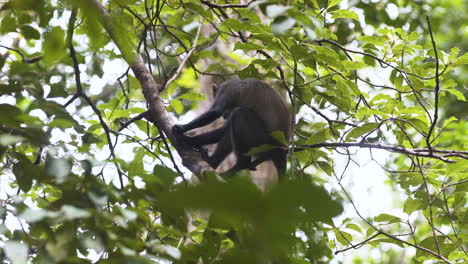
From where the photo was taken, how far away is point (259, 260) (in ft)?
2.21

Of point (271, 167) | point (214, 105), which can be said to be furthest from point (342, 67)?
point (214, 105)

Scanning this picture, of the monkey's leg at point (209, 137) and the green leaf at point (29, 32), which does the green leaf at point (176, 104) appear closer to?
the monkey's leg at point (209, 137)

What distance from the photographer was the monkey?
4.60m

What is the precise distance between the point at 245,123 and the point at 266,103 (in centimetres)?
35

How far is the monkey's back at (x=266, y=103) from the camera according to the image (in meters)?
4.80

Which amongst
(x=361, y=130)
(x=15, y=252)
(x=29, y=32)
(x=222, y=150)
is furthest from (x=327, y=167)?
(x=15, y=252)

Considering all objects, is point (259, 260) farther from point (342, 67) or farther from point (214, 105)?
point (214, 105)

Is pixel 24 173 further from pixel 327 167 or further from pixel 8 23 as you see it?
pixel 327 167

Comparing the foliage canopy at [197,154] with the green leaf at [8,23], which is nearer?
the foliage canopy at [197,154]

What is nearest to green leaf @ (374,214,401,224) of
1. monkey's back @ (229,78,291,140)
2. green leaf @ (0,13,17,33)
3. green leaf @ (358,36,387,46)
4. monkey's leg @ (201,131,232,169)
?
green leaf @ (358,36,387,46)

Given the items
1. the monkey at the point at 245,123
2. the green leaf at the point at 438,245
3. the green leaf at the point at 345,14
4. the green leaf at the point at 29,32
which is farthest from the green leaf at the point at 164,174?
the monkey at the point at 245,123

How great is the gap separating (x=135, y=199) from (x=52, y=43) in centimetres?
70

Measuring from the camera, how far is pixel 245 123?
4699mm

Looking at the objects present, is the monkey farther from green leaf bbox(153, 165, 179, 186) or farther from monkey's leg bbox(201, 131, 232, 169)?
green leaf bbox(153, 165, 179, 186)
